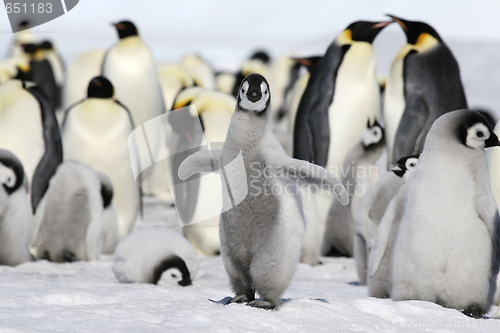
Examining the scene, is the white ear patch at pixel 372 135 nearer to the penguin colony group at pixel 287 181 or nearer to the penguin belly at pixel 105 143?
the penguin colony group at pixel 287 181

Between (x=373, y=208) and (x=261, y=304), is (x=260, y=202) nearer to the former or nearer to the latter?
(x=261, y=304)

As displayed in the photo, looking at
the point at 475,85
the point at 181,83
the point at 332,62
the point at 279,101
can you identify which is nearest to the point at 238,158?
the point at 332,62

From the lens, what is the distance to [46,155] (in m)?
5.97

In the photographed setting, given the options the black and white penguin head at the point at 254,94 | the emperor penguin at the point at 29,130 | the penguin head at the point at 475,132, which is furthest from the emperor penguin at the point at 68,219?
the penguin head at the point at 475,132

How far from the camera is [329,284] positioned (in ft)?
14.1

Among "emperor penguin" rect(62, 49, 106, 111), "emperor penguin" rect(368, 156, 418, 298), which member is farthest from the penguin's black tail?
"emperor penguin" rect(62, 49, 106, 111)

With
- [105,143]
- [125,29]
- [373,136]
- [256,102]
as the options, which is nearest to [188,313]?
[256,102]

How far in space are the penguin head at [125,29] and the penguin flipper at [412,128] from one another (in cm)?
459

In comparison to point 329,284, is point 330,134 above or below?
above

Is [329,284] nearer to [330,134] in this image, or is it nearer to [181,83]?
[330,134]

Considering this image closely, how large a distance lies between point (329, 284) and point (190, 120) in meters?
2.50

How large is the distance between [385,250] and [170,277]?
1.35m

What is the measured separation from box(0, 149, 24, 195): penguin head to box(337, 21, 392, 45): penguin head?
365cm

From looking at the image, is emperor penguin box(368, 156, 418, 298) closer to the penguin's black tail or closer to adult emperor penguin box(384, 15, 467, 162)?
adult emperor penguin box(384, 15, 467, 162)
